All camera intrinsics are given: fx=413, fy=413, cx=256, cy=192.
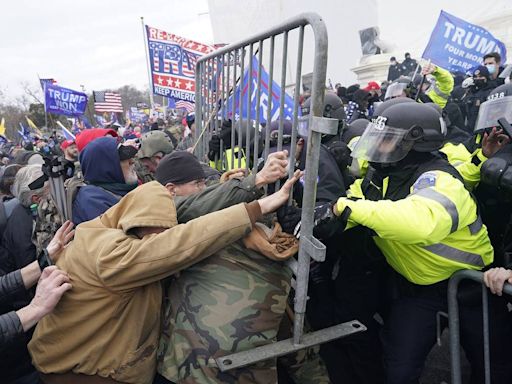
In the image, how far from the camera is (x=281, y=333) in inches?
91.5

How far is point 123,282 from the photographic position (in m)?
1.75

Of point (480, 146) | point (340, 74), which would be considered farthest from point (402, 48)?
point (480, 146)

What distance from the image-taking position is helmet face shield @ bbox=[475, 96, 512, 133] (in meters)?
2.55

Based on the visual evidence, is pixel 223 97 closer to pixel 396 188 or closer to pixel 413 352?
pixel 396 188

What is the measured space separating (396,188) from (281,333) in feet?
3.58

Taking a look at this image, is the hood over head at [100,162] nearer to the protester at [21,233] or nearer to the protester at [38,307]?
the protester at [21,233]

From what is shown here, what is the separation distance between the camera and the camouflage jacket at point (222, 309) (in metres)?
1.86

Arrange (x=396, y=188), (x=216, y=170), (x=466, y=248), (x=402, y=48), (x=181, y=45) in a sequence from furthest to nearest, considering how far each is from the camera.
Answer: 1. (x=402, y=48)
2. (x=181, y=45)
3. (x=216, y=170)
4. (x=396, y=188)
5. (x=466, y=248)

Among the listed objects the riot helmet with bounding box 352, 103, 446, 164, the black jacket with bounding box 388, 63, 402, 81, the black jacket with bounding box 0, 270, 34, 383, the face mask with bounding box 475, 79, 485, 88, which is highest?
the black jacket with bounding box 388, 63, 402, 81

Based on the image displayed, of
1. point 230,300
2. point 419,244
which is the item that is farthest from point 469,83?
point 230,300

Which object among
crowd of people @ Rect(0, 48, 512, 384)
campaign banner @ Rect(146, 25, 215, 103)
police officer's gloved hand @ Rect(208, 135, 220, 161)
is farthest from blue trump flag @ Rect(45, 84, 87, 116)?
police officer's gloved hand @ Rect(208, 135, 220, 161)

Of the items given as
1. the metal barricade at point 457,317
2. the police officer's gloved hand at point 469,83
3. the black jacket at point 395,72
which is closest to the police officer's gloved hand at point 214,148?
the metal barricade at point 457,317

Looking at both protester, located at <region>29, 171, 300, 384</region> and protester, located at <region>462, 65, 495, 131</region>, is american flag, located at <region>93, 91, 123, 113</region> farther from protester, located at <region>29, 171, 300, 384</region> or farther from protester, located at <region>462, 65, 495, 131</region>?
protester, located at <region>29, 171, 300, 384</region>

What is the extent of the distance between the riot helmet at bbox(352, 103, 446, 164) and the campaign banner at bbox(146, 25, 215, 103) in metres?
5.42
